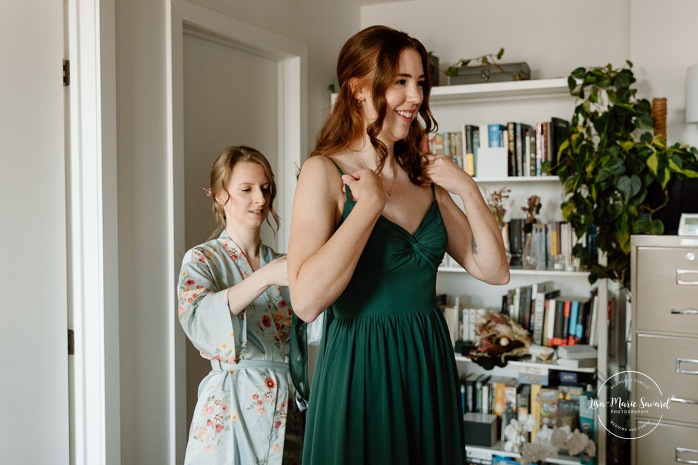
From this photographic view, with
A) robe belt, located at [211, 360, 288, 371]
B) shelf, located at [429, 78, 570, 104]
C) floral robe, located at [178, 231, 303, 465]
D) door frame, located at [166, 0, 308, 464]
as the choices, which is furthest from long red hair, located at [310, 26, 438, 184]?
shelf, located at [429, 78, 570, 104]

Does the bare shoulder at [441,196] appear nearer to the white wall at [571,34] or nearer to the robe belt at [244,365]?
the robe belt at [244,365]

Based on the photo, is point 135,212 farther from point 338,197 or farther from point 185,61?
point 338,197

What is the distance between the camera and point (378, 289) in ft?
4.46

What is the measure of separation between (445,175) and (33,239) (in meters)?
1.40

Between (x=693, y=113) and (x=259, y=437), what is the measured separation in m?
2.44

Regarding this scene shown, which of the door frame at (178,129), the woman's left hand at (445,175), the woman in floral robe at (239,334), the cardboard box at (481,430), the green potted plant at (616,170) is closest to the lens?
the woman's left hand at (445,175)

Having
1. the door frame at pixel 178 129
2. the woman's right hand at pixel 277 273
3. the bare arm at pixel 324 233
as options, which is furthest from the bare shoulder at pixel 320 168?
the door frame at pixel 178 129

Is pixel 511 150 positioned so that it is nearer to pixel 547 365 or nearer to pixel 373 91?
pixel 547 365

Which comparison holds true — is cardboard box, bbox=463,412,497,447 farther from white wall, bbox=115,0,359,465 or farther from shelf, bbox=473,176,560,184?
white wall, bbox=115,0,359,465

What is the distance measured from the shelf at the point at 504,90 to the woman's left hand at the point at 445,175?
6.81 feet

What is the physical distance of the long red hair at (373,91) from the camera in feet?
4.37

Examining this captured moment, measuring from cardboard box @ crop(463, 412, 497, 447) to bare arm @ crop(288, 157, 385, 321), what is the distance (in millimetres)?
2445

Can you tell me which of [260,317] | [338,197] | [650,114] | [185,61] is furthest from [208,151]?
[650,114]

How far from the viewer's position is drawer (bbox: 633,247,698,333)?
291cm
